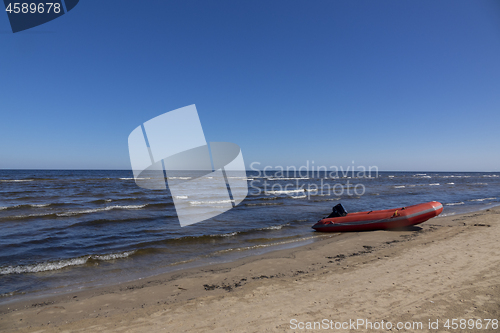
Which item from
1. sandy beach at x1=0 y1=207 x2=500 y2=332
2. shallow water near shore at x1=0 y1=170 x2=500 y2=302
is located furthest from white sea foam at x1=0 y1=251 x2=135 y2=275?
sandy beach at x1=0 y1=207 x2=500 y2=332

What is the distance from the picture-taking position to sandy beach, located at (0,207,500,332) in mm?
3373

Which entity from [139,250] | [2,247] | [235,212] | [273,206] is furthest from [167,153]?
[273,206]

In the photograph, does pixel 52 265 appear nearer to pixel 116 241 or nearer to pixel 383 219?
pixel 116 241

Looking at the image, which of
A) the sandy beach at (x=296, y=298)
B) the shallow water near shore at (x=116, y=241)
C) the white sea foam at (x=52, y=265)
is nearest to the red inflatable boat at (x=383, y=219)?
the shallow water near shore at (x=116, y=241)

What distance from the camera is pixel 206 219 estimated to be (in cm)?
1277

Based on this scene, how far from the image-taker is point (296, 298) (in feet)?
13.5

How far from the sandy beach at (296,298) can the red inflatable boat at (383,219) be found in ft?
10.8

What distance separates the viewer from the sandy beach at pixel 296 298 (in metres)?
3.37

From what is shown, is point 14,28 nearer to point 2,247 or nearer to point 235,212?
point 2,247

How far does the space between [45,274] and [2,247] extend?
340cm

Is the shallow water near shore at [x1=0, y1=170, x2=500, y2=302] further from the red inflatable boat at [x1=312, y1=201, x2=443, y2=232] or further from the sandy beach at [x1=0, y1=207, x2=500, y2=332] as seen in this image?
the sandy beach at [x1=0, y1=207, x2=500, y2=332]

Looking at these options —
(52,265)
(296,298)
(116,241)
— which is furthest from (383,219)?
(52,265)

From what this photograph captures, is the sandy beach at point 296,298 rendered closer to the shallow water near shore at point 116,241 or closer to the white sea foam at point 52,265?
the shallow water near shore at point 116,241

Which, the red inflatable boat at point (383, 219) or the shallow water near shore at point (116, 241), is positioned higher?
the red inflatable boat at point (383, 219)
